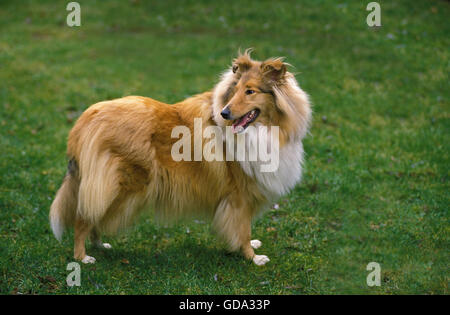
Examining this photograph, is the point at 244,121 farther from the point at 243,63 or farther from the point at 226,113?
the point at 243,63

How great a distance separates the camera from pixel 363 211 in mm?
6250

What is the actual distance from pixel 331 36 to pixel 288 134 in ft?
26.0

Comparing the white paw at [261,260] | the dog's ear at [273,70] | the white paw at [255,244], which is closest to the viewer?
the dog's ear at [273,70]

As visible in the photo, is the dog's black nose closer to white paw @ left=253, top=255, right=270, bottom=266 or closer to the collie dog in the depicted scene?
the collie dog

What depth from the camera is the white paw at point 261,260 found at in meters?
5.22

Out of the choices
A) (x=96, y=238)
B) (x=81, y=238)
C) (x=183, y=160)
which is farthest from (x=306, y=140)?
(x=81, y=238)

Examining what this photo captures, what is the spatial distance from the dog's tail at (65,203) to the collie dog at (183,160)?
0.4 inches

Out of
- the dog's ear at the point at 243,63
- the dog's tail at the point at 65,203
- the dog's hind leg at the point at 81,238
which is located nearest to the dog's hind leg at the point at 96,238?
the dog's hind leg at the point at 81,238

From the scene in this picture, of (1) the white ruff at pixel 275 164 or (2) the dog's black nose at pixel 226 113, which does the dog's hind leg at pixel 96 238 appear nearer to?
(1) the white ruff at pixel 275 164

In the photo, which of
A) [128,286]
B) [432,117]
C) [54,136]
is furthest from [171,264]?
[432,117]

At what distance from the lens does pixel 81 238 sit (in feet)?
16.4

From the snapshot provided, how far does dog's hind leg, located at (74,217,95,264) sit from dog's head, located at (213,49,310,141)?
5.94ft

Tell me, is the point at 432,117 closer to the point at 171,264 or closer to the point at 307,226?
the point at 307,226
